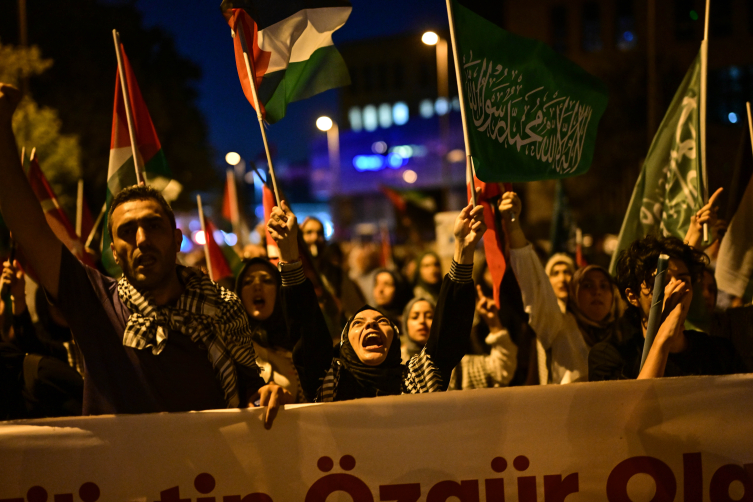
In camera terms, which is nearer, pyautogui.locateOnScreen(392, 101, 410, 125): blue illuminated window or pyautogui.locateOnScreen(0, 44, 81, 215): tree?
pyautogui.locateOnScreen(0, 44, 81, 215): tree

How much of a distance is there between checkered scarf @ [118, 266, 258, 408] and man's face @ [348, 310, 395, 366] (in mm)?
643

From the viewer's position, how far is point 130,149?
4438 millimetres

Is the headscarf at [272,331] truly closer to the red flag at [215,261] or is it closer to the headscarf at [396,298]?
the red flag at [215,261]

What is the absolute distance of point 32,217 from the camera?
2.15m

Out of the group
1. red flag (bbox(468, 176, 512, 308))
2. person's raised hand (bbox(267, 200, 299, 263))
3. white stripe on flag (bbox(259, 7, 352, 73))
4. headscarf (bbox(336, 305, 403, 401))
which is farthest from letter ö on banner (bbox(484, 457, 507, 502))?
white stripe on flag (bbox(259, 7, 352, 73))

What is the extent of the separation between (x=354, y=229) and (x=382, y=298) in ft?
227

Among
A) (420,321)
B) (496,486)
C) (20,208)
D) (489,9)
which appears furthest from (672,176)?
(489,9)

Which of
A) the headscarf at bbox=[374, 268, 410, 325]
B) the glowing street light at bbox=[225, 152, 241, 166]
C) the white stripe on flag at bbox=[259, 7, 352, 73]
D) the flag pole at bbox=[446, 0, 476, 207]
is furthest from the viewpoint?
the glowing street light at bbox=[225, 152, 241, 166]

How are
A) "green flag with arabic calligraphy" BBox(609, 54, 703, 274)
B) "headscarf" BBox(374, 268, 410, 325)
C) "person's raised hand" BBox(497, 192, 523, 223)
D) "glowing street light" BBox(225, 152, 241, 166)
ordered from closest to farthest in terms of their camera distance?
"person's raised hand" BBox(497, 192, 523, 223) < "green flag with arabic calligraphy" BBox(609, 54, 703, 274) < "headscarf" BBox(374, 268, 410, 325) < "glowing street light" BBox(225, 152, 241, 166)

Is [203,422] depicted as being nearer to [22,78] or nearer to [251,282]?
[251,282]

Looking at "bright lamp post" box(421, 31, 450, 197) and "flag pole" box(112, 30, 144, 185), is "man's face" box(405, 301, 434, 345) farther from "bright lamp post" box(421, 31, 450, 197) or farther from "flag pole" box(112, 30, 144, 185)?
"flag pole" box(112, 30, 144, 185)

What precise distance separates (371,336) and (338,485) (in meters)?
0.72

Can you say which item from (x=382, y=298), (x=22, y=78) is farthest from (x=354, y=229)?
(x=382, y=298)

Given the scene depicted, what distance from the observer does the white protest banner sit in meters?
2.47
